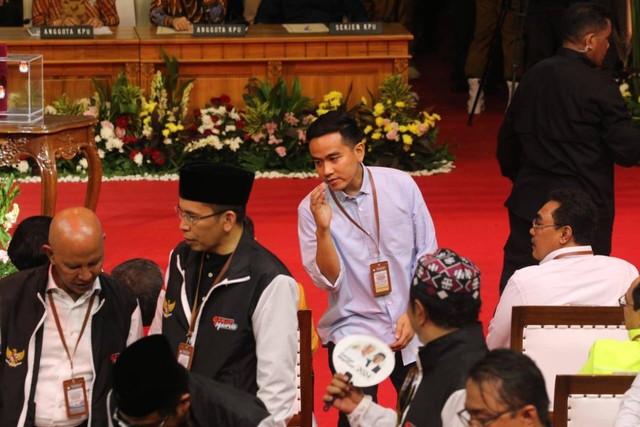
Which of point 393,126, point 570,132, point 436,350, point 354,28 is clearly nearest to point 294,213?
point 393,126

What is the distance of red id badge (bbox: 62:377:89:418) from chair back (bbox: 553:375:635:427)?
139 centimetres

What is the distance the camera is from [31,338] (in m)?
3.77

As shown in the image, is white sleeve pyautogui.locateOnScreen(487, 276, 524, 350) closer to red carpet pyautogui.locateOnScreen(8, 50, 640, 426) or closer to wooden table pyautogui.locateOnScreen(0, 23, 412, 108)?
red carpet pyautogui.locateOnScreen(8, 50, 640, 426)

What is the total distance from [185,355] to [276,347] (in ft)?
0.94

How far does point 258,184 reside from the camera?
380 inches

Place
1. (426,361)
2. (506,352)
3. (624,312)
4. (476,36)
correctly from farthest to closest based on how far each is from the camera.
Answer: (476,36), (624,312), (426,361), (506,352)

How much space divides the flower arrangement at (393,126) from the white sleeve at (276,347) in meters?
6.23

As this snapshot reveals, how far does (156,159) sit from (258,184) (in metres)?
0.82

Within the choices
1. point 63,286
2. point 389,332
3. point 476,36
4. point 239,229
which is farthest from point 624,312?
point 476,36

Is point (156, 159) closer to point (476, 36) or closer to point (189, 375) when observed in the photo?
point (476, 36)

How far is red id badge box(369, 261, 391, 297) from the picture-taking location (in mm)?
4555

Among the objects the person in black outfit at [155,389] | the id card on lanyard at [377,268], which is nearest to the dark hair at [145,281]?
the id card on lanyard at [377,268]

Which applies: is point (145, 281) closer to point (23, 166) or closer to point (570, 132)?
point (570, 132)

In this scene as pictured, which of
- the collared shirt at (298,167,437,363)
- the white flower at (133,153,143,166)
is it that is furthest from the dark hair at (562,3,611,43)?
the white flower at (133,153,143,166)
